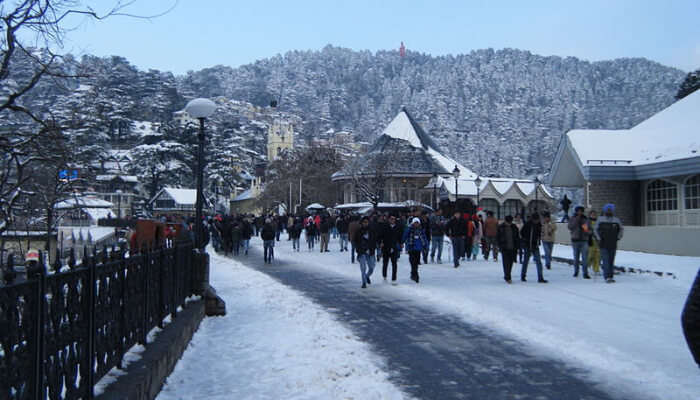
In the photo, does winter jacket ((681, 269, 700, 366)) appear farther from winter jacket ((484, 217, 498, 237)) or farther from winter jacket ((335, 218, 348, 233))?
winter jacket ((335, 218, 348, 233))

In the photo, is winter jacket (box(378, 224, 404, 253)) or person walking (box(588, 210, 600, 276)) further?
person walking (box(588, 210, 600, 276))

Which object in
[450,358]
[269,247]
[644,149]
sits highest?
[644,149]

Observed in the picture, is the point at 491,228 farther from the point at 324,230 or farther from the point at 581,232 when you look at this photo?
the point at 324,230

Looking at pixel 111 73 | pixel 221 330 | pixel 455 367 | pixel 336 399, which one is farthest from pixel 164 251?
pixel 111 73

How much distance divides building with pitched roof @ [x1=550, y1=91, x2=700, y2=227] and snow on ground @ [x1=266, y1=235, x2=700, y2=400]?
6.68 m

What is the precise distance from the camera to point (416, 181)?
63.6 m

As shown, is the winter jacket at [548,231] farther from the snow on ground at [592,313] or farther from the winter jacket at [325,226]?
the winter jacket at [325,226]

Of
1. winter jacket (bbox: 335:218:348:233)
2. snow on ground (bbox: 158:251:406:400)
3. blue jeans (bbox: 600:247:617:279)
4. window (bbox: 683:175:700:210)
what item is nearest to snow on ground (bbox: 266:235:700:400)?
blue jeans (bbox: 600:247:617:279)

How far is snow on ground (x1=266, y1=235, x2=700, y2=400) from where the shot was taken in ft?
23.1

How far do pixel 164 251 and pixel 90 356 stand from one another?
3.55m

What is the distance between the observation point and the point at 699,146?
82.5 feet

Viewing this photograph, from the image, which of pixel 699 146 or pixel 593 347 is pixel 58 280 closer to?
pixel 593 347

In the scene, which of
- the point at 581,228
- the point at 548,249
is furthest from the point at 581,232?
the point at 548,249

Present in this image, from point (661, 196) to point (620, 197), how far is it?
1747 mm
